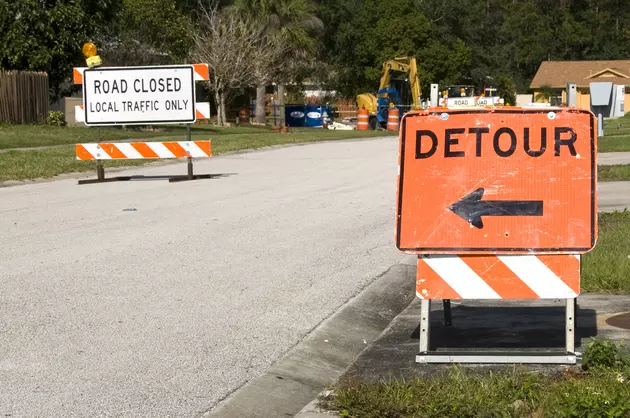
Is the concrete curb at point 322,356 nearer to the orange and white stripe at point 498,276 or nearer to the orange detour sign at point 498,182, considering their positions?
the orange and white stripe at point 498,276

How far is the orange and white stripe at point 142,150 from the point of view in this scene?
63.7 feet

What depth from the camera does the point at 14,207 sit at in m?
15.0

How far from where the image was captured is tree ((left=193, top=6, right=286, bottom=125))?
56500 mm

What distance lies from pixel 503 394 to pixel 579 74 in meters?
102

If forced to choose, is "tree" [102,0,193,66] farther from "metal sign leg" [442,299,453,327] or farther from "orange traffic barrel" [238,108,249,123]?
"metal sign leg" [442,299,453,327]

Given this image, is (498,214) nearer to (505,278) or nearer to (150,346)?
(505,278)

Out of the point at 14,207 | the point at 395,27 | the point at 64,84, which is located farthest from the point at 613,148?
the point at 395,27

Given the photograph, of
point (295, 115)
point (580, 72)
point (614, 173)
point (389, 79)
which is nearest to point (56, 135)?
point (614, 173)

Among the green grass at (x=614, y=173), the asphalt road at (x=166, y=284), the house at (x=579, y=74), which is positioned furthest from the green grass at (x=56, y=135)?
the house at (x=579, y=74)

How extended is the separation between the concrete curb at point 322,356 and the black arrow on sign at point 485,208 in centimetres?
119

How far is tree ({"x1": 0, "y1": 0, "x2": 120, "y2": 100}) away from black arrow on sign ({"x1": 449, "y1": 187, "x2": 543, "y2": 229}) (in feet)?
117

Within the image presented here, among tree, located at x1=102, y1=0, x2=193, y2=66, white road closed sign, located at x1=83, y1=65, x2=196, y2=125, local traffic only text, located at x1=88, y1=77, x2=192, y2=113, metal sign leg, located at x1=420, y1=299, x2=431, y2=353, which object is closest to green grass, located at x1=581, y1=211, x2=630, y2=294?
metal sign leg, located at x1=420, y1=299, x2=431, y2=353

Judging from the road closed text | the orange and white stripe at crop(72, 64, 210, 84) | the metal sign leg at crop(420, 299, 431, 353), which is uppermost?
the orange and white stripe at crop(72, 64, 210, 84)

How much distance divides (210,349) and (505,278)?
1859 millimetres
